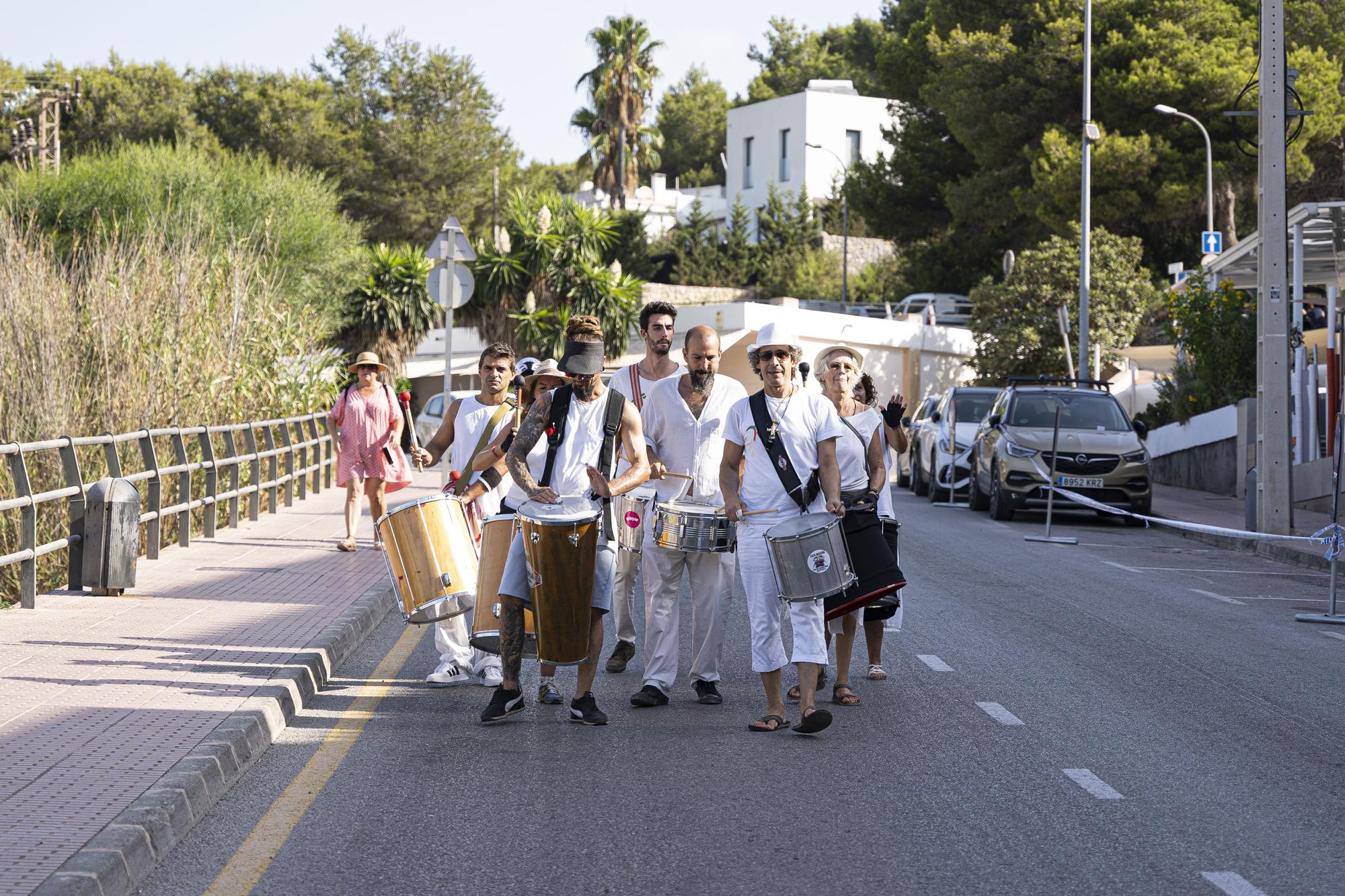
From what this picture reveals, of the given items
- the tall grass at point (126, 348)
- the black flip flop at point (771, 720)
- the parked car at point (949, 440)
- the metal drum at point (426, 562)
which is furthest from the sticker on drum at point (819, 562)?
the parked car at point (949, 440)

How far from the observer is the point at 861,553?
827 centimetres

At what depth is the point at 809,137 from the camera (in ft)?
238

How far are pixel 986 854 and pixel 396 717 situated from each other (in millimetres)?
3578

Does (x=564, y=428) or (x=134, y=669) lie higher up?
(x=564, y=428)

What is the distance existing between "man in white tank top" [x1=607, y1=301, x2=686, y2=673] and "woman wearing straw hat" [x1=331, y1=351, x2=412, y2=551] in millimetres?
5656

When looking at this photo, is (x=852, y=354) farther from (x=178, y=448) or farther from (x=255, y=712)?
(x=178, y=448)

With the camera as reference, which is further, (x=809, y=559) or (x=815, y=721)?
(x=815, y=721)

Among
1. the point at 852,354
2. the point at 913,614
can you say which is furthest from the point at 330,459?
the point at 852,354

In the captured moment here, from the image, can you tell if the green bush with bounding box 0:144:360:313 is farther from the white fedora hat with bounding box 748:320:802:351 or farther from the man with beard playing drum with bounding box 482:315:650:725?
the white fedora hat with bounding box 748:320:802:351

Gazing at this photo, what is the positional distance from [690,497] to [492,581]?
119cm

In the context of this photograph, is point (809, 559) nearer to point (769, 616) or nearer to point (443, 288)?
point (769, 616)

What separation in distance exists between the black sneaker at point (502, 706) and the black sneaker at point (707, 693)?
1042 mm

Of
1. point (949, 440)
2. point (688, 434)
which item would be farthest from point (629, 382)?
point (949, 440)

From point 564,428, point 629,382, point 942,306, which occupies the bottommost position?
point 564,428
